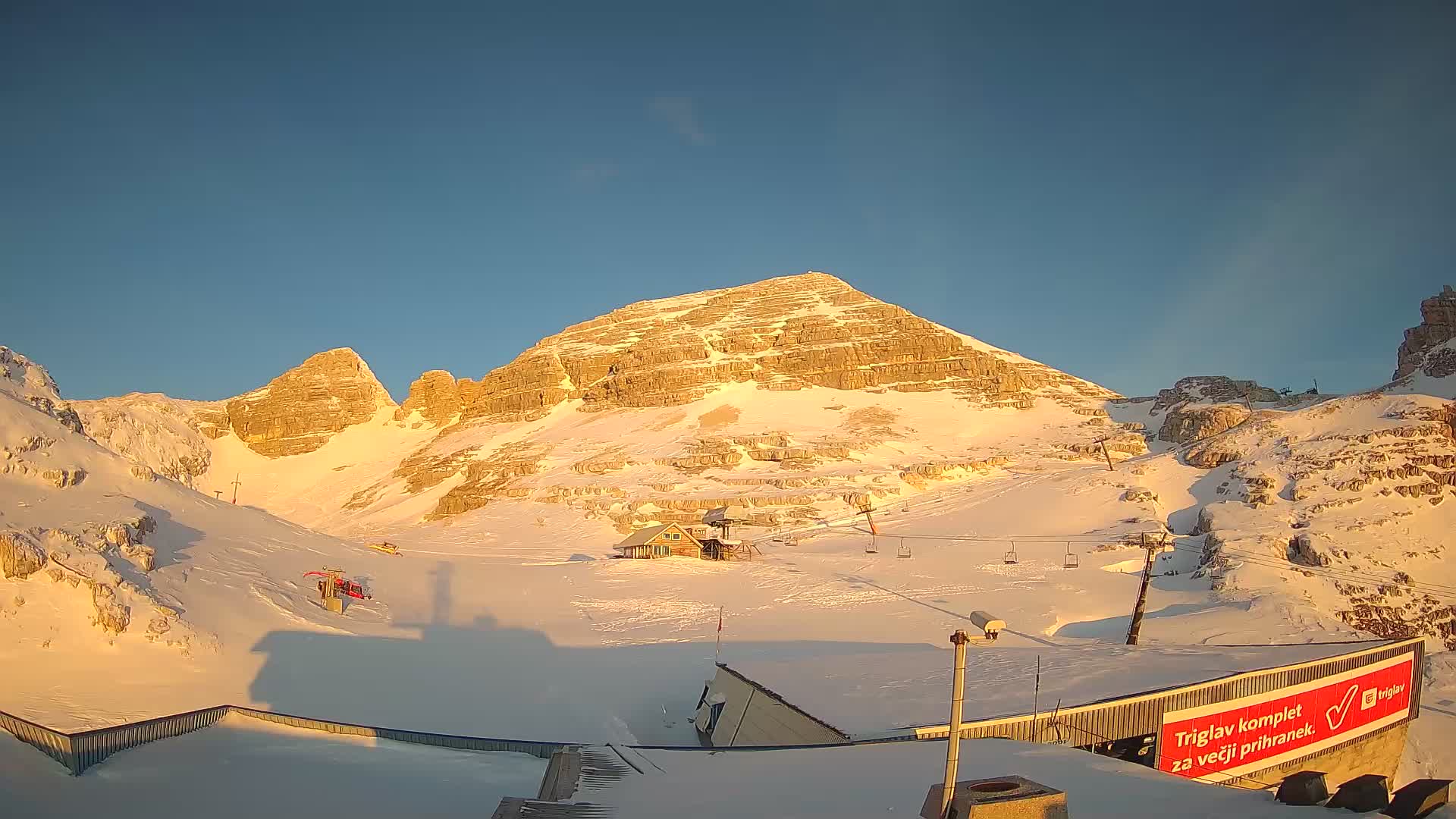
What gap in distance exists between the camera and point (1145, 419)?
237ft

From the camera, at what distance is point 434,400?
115 m

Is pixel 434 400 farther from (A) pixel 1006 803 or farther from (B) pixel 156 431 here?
(A) pixel 1006 803

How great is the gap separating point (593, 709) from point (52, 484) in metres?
14.7

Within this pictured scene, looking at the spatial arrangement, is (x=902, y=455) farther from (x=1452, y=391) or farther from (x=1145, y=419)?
(x=1452, y=391)

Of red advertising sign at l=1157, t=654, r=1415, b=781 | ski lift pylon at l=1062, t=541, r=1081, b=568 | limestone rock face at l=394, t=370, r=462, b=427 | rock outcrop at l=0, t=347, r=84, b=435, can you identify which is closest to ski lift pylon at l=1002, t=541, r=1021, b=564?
ski lift pylon at l=1062, t=541, r=1081, b=568

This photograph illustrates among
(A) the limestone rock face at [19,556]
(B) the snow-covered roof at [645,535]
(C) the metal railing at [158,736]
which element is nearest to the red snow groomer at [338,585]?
(A) the limestone rock face at [19,556]

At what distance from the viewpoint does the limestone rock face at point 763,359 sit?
87.9m

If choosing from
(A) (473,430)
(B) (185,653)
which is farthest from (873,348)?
(B) (185,653)

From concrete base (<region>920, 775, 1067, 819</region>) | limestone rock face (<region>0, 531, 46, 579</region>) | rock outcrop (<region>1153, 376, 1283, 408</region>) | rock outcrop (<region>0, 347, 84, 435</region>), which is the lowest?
concrete base (<region>920, 775, 1067, 819</region>)

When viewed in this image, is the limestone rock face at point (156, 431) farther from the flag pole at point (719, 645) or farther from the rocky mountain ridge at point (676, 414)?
the flag pole at point (719, 645)

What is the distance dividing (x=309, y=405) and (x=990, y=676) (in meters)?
113

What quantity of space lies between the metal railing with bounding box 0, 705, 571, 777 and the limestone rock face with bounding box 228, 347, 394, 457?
105 m

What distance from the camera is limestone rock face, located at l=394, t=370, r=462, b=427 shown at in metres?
113

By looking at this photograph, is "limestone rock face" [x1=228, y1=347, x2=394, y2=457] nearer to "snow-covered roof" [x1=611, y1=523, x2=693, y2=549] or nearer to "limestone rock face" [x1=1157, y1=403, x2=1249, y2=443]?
"snow-covered roof" [x1=611, y1=523, x2=693, y2=549]
